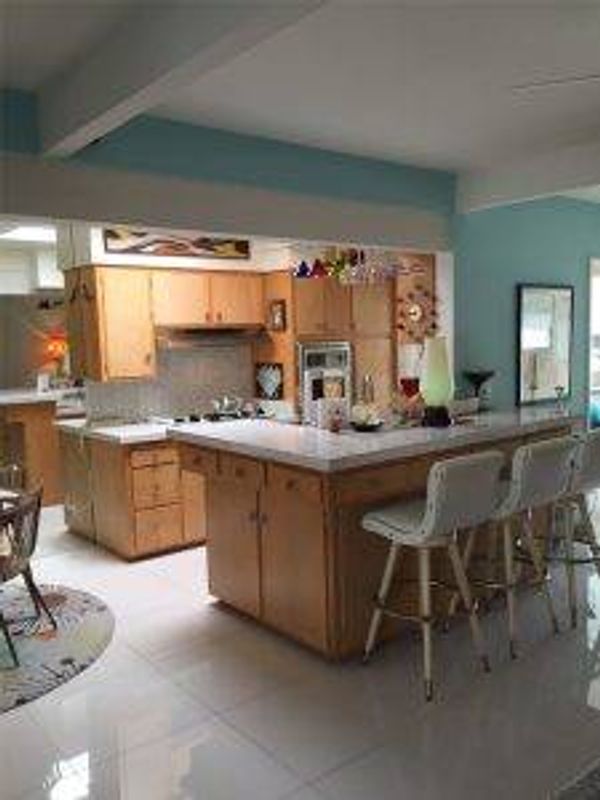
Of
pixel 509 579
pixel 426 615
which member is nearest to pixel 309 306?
pixel 509 579

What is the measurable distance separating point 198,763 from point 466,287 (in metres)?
3.78

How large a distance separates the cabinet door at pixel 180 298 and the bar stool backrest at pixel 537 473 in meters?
2.90

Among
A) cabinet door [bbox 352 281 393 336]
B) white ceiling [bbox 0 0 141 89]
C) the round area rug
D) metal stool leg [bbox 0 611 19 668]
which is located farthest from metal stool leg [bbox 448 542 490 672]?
cabinet door [bbox 352 281 393 336]

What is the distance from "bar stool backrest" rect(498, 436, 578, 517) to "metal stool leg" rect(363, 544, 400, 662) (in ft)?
1.85

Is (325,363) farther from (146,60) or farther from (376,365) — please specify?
(146,60)

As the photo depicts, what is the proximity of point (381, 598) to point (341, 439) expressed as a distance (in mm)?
777

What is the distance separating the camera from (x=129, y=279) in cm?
492

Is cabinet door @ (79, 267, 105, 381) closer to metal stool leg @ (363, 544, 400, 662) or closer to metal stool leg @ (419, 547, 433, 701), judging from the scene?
metal stool leg @ (363, 544, 400, 662)

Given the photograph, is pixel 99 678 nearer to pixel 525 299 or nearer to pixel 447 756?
pixel 447 756

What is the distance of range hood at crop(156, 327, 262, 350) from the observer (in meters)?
5.32

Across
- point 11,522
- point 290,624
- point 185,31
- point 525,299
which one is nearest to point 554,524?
point 290,624

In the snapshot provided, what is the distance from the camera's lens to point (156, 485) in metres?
4.69

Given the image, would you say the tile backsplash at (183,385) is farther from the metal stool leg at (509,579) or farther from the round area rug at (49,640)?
the metal stool leg at (509,579)

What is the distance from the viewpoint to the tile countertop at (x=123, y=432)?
456 cm
